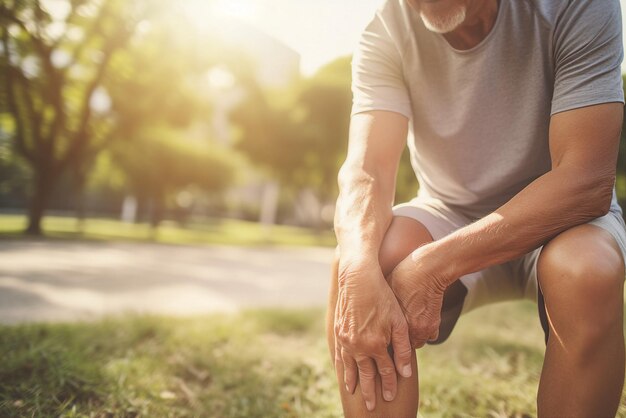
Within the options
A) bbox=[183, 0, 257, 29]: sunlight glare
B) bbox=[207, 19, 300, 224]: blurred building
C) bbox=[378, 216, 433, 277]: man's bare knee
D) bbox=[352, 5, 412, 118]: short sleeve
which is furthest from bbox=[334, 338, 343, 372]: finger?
bbox=[183, 0, 257, 29]: sunlight glare

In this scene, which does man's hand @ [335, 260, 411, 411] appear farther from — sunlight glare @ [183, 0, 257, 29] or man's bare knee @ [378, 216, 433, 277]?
sunlight glare @ [183, 0, 257, 29]

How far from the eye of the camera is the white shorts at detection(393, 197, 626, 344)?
1.39 m

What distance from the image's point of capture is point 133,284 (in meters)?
4.94

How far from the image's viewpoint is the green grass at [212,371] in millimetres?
1647

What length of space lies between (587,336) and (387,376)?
0.47 metres

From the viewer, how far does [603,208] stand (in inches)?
42.0

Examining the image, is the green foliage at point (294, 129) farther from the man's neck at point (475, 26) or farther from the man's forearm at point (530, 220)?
the man's forearm at point (530, 220)

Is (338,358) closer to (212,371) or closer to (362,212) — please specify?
(362,212)

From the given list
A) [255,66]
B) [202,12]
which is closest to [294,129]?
[255,66]

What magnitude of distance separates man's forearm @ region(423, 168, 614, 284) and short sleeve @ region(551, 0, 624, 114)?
22 centimetres

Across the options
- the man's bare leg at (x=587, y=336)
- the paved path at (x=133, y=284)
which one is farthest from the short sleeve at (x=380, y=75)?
the paved path at (x=133, y=284)

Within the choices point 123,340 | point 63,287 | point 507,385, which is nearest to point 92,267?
point 63,287

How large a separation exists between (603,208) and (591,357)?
15.3 inches

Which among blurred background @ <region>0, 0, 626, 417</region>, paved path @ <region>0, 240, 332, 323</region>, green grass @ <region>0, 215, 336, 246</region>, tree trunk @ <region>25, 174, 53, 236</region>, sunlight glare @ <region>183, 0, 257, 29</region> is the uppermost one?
sunlight glare @ <region>183, 0, 257, 29</region>
